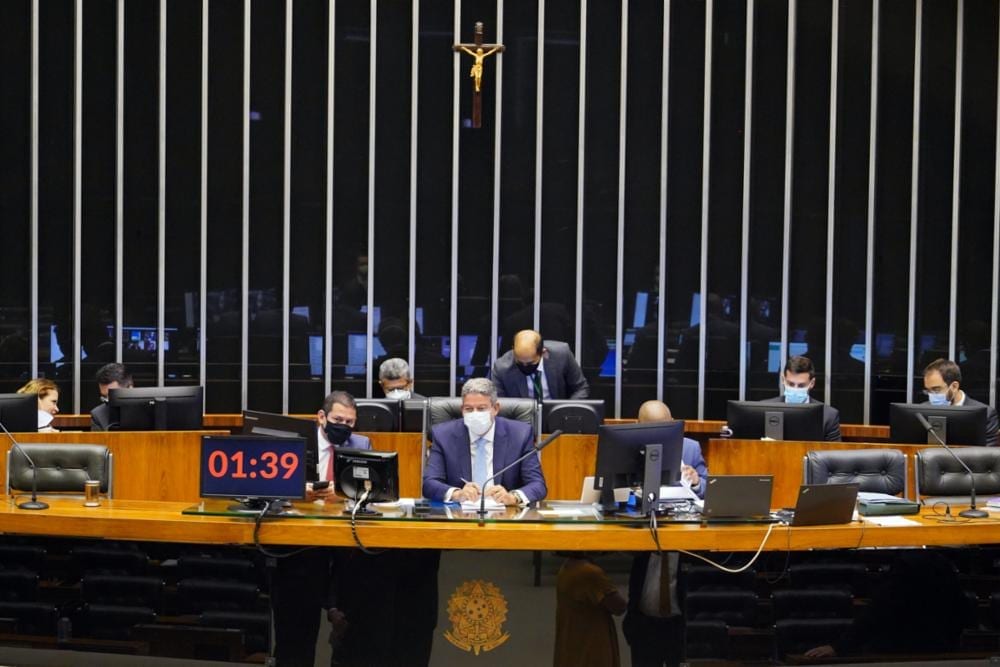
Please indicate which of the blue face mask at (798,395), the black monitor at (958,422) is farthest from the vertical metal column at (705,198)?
the black monitor at (958,422)

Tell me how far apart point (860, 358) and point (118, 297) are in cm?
528

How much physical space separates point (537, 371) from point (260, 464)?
11.2 ft

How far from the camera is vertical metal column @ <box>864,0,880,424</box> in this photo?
9320 mm

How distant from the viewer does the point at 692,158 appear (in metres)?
9.49

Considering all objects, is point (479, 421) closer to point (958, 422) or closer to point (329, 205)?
point (958, 422)

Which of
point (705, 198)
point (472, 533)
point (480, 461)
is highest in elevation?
point (705, 198)

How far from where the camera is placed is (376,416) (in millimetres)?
7430

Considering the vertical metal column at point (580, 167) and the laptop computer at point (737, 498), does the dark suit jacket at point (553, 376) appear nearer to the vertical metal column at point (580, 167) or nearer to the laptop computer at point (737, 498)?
the vertical metal column at point (580, 167)

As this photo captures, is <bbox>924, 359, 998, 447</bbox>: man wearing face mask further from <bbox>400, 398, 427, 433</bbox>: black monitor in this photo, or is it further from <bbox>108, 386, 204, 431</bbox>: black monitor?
<bbox>108, 386, 204, 431</bbox>: black monitor

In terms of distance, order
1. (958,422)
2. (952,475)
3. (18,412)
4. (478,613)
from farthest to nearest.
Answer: (18,412)
(958,422)
(952,475)
(478,613)

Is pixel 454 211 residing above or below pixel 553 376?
above

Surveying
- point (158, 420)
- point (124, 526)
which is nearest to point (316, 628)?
point (124, 526)

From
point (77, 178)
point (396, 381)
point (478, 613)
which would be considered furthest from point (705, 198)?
point (478, 613)

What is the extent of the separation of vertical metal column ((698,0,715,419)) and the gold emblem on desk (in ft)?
15.9
